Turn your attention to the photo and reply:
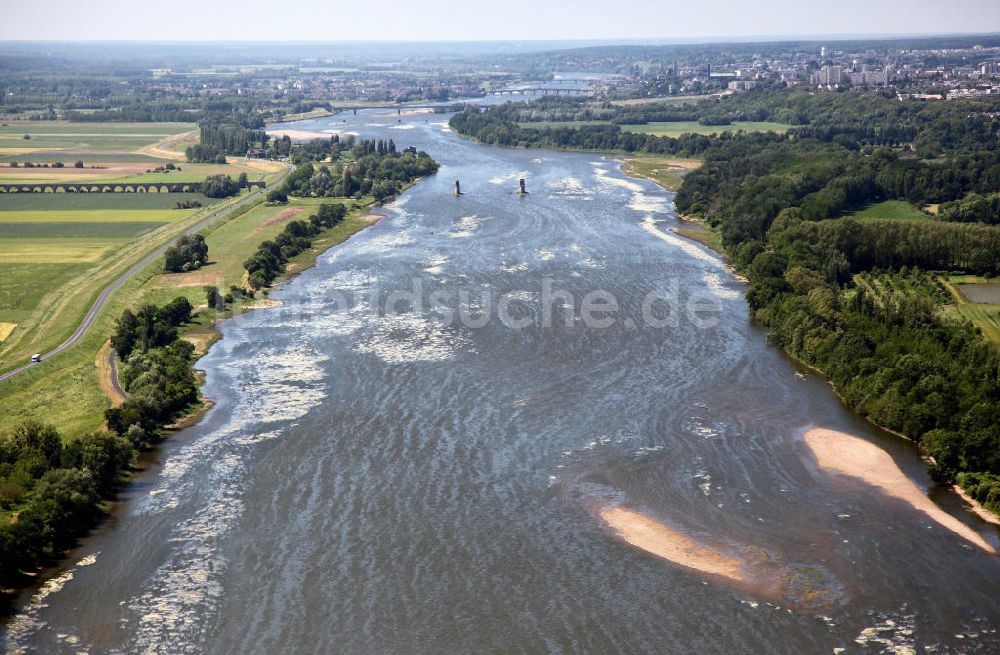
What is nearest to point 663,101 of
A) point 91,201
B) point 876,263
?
point 91,201

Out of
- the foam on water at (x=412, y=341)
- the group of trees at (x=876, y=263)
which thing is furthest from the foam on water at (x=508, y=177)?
the foam on water at (x=412, y=341)

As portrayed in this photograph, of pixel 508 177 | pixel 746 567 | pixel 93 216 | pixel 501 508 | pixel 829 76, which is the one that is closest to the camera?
pixel 746 567

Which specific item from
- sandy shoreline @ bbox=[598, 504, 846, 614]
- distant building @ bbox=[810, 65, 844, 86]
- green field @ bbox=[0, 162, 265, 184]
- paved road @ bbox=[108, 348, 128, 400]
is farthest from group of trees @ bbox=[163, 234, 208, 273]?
distant building @ bbox=[810, 65, 844, 86]

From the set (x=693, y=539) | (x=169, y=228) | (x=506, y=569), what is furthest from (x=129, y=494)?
(x=169, y=228)

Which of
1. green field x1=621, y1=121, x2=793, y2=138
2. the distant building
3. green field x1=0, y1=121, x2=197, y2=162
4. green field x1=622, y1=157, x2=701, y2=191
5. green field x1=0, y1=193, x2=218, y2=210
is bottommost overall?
green field x1=622, y1=157, x2=701, y2=191

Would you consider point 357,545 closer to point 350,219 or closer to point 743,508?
point 743,508

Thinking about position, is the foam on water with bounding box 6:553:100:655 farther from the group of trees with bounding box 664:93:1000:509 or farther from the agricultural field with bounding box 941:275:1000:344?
the agricultural field with bounding box 941:275:1000:344

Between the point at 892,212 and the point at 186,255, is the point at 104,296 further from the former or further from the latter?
the point at 892,212
